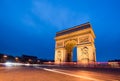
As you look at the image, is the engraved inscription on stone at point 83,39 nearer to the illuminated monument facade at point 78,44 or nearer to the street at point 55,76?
the illuminated monument facade at point 78,44

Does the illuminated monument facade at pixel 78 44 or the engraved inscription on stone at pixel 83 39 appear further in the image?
the engraved inscription on stone at pixel 83 39

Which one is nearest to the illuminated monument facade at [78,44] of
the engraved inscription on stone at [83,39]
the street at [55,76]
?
the engraved inscription on stone at [83,39]

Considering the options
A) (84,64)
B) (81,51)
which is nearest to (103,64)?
(84,64)

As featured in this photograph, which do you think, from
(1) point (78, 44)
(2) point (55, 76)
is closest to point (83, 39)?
(1) point (78, 44)

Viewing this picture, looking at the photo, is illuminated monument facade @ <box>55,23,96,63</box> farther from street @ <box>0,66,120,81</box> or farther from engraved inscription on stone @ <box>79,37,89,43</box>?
street @ <box>0,66,120,81</box>

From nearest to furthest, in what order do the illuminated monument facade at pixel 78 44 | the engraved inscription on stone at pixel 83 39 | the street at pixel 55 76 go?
the street at pixel 55 76
the illuminated monument facade at pixel 78 44
the engraved inscription on stone at pixel 83 39

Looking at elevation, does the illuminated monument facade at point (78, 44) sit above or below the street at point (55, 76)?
above

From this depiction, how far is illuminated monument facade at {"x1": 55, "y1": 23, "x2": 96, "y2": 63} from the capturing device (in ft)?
68.7

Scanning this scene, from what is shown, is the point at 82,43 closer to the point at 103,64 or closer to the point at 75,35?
the point at 75,35

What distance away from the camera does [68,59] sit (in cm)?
2564

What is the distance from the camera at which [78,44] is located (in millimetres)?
22672

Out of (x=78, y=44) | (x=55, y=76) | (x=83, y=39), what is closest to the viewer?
(x=55, y=76)

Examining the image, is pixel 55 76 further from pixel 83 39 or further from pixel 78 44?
pixel 78 44

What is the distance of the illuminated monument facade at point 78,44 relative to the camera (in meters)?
20.9
